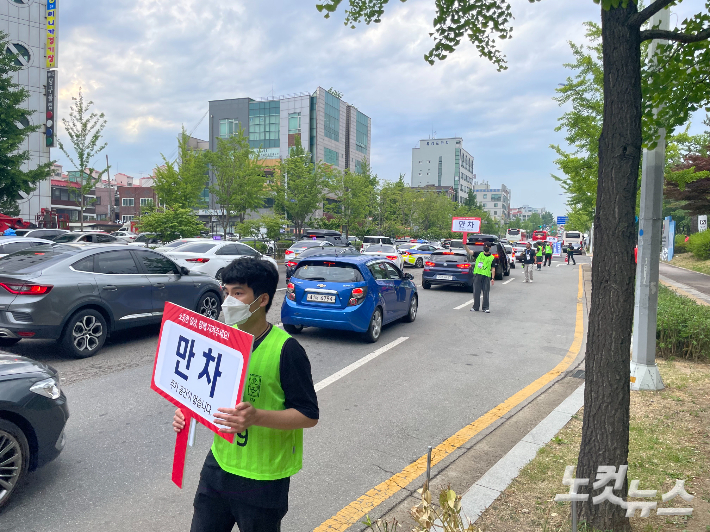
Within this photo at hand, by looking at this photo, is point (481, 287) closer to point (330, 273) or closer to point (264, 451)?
point (330, 273)

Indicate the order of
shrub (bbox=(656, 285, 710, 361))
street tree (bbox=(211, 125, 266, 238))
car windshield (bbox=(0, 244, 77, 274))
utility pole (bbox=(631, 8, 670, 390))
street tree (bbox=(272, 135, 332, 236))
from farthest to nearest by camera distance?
street tree (bbox=(272, 135, 332, 236))
street tree (bbox=(211, 125, 266, 238))
shrub (bbox=(656, 285, 710, 361))
car windshield (bbox=(0, 244, 77, 274))
utility pole (bbox=(631, 8, 670, 390))

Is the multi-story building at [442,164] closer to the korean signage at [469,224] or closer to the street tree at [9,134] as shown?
the korean signage at [469,224]

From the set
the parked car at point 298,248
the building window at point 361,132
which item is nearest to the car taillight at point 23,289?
the parked car at point 298,248

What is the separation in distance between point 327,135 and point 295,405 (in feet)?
246

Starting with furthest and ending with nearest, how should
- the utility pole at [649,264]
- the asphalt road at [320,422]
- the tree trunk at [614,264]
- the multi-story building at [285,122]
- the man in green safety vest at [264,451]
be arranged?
1. the multi-story building at [285,122]
2. the utility pole at [649,264]
3. the asphalt road at [320,422]
4. the tree trunk at [614,264]
5. the man in green safety vest at [264,451]

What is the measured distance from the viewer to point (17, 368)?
400cm

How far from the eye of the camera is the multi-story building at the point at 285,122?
2825 inches

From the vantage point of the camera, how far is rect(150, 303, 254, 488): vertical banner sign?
216cm

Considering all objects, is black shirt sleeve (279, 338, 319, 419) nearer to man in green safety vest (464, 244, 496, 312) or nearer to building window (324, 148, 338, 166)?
man in green safety vest (464, 244, 496, 312)

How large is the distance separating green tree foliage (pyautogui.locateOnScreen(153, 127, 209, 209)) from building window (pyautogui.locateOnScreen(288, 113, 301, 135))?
120 feet

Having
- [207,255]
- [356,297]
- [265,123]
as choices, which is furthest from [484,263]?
[265,123]

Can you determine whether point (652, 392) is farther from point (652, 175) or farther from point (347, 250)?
point (347, 250)

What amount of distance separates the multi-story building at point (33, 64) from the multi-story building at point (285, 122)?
27.4 metres

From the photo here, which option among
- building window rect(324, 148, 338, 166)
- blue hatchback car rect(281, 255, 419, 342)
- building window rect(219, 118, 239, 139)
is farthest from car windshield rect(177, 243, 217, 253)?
building window rect(219, 118, 239, 139)
